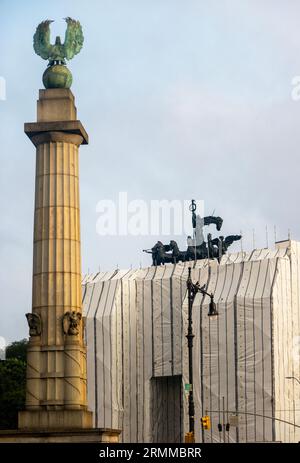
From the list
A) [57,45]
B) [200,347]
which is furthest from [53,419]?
[200,347]

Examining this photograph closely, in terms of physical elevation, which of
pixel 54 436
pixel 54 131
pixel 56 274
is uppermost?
pixel 54 131

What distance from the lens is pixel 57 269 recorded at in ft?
152

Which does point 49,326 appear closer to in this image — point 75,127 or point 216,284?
point 75,127

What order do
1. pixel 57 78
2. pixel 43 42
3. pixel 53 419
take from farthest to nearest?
1. pixel 43 42
2. pixel 57 78
3. pixel 53 419

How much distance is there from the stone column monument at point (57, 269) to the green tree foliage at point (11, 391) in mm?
59592

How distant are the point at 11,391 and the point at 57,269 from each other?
210ft

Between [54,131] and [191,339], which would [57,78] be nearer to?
[54,131]

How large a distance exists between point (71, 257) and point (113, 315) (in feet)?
171

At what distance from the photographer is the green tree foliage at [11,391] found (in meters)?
106

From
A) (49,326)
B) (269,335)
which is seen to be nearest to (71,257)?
(49,326)

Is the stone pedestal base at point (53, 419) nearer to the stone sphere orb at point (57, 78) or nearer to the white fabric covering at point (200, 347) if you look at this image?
the stone sphere orb at point (57, 78)

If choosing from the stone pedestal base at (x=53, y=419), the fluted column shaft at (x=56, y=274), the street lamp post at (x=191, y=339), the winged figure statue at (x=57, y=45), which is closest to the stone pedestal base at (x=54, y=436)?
the stone pedestal base at (x=53, y=419)

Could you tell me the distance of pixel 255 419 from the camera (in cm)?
8669

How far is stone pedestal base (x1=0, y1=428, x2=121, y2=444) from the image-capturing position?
42.8 m
